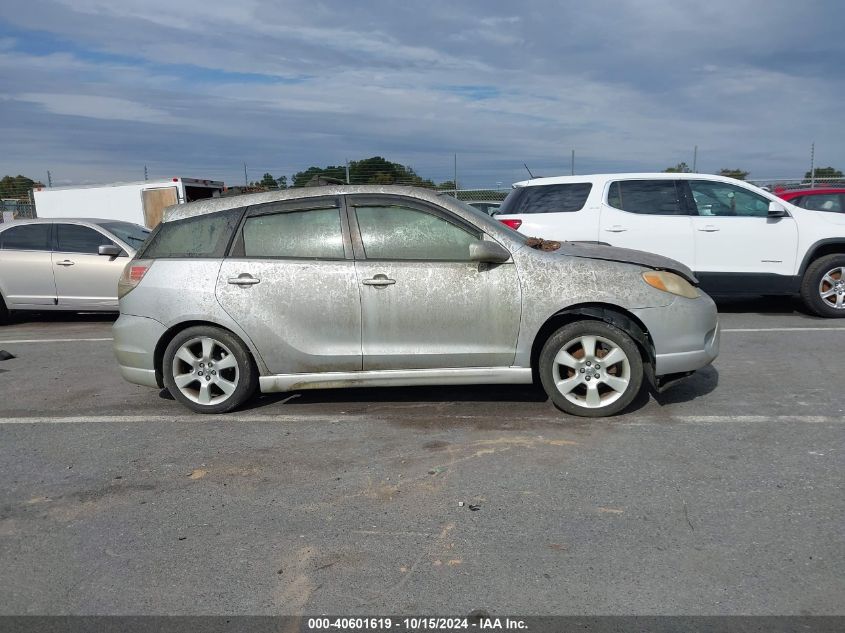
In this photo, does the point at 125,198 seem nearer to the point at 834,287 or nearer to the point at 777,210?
the point at 777,210

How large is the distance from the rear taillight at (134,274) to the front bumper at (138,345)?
8.4 inches

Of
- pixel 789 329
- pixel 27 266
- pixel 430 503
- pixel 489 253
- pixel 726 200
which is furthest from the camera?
pixel 27 266

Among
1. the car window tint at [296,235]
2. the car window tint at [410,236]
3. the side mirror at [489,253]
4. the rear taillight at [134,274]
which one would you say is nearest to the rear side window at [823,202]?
the side mirror at [489,253]

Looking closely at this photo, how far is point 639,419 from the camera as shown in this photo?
196 inches

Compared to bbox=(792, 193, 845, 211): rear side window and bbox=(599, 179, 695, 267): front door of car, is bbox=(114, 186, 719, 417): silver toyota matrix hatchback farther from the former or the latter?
bbox=(792, 193, 845, 211): rear side window

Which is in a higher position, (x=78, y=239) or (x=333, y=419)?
(x=78, y=239)

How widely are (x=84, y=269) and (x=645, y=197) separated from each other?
7.80 metres

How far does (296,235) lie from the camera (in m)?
5.25

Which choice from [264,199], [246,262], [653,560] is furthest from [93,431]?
[653,560]

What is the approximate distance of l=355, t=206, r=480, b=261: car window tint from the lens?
16.6 feet

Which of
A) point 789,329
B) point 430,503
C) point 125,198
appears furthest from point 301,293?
point 125,198

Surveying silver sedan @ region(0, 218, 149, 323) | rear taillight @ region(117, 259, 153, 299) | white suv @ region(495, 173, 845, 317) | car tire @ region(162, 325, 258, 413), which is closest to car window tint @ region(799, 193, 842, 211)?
white suv @ region(495, 173, 845, 317)

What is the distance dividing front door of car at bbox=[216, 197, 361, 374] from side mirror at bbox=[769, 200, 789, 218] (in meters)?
→ 6.04

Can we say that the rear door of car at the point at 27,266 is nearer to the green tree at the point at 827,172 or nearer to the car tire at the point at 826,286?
the car tire at the point at 826,286
